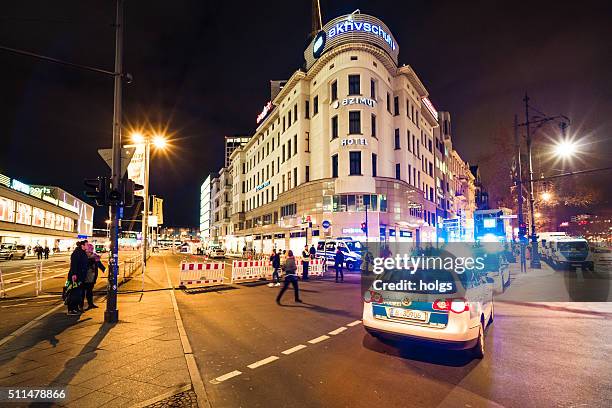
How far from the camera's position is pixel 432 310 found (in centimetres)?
575

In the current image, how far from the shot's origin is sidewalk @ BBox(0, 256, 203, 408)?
451 centimetres

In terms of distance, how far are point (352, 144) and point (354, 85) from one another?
6233 mm

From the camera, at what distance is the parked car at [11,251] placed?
128 ft

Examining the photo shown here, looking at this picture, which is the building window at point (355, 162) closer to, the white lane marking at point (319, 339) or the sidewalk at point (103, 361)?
the sidewalk at point (103, 361)

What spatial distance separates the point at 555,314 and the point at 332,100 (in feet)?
107

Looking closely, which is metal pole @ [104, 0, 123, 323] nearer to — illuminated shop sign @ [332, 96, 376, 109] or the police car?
the police car

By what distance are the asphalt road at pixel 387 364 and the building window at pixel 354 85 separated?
104 feet

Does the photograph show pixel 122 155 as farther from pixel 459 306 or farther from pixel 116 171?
pixel 459 306

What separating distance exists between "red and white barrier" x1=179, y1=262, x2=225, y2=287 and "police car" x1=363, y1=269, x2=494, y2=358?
1109 centimetres

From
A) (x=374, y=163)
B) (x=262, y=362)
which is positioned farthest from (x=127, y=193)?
(x=374, y=163)

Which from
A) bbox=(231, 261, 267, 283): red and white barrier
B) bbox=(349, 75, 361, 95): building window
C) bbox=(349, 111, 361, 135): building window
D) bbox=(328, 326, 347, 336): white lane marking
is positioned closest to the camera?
bbox=(328, 326, 347, 336): white lane marking

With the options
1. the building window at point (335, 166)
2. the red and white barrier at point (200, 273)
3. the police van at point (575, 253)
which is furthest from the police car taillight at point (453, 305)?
the building window at point (335, 166)

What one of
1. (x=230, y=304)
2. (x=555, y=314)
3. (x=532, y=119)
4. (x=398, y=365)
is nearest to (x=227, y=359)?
(x=398, y=365)

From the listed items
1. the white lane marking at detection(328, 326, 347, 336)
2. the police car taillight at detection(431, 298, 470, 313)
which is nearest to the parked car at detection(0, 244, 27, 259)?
the white lane marking at detection(328, 326, 347, 336)
